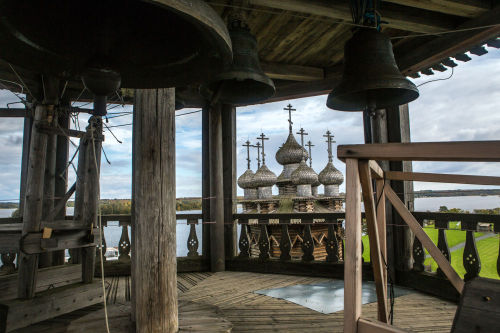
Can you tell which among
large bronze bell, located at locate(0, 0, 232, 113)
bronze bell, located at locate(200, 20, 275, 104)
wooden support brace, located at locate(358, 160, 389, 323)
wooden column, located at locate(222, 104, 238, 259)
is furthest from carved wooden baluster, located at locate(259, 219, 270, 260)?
large bronze bell, located at locate(0, 0, 232, 113)

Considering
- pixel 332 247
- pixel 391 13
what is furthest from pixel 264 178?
pixel 391 13

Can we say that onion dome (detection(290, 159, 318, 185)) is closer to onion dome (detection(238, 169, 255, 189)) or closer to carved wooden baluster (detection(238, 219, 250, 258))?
onion dome (detection(238, 169, 255, 189))

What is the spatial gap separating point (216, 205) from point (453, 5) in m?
3.80

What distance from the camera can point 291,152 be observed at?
16141mm

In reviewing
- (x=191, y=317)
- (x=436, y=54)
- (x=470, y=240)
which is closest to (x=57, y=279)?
(x=191, y=317)

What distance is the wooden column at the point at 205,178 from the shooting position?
5.13 m

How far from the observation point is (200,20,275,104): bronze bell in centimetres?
241

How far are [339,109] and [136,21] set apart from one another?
2.10 meters

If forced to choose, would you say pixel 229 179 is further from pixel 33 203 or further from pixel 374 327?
pixel 374 327

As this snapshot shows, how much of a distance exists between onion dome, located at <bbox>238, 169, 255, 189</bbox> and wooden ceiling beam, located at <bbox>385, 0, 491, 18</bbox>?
12753 millimetres

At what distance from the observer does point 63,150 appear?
193 inches

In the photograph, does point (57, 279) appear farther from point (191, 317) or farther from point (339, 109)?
point (339, 109)

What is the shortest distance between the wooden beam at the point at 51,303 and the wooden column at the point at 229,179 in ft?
6.67

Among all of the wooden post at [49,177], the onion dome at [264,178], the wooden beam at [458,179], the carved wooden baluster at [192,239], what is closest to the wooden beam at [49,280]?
the wooden post at [49,177]
